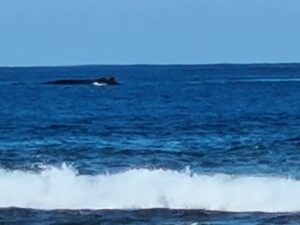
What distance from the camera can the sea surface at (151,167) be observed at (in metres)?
24.7

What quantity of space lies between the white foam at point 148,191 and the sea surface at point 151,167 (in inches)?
1.0

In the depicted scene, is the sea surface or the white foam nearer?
the sea surface

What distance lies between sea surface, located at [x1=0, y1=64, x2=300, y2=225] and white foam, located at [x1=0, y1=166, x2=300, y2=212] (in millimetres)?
24

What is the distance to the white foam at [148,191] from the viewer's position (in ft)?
84.2

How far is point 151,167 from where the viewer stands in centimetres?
3422

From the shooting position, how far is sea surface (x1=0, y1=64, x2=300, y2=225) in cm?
2473

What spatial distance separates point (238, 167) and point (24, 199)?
850 centimetres

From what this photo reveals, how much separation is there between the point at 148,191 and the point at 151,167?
766 cm

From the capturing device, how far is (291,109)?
64.9 m

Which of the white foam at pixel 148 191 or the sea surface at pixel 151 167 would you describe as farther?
the white foam at pixel 148 191

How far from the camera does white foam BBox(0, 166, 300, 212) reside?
2566 centimetres

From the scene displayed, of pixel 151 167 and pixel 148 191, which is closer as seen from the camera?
pixel 148 191

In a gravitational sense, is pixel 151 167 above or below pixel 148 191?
above

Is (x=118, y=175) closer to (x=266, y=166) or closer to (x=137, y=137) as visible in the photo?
(x=266, y=166)
